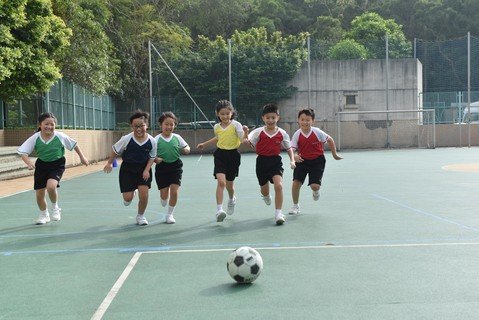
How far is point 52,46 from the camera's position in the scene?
61.8ft

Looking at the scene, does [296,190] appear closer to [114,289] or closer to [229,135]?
[229,135]

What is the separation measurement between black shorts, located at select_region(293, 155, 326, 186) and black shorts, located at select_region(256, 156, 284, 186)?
0.61 m

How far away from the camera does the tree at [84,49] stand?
75.8 feet

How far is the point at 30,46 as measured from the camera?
17.4m

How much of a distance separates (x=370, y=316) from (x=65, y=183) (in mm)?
12371

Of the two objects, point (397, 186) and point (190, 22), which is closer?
point (397, 186)

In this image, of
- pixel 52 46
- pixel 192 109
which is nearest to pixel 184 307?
pixel 52 46

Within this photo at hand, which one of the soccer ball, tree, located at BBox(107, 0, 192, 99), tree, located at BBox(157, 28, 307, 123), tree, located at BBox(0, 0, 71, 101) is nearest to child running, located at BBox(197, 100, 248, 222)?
the soccer ball

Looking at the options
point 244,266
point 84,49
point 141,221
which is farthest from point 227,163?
point 84,49

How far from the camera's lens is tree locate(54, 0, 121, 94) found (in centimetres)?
2309

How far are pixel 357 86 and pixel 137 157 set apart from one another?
27417mm

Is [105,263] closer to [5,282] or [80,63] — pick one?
[5,282]

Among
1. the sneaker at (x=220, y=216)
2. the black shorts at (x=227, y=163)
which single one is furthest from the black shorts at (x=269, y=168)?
the sneaker at (x=220, y=216)

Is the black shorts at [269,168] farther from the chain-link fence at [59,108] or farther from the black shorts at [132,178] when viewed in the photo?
the chain-link fence at [59,108]
